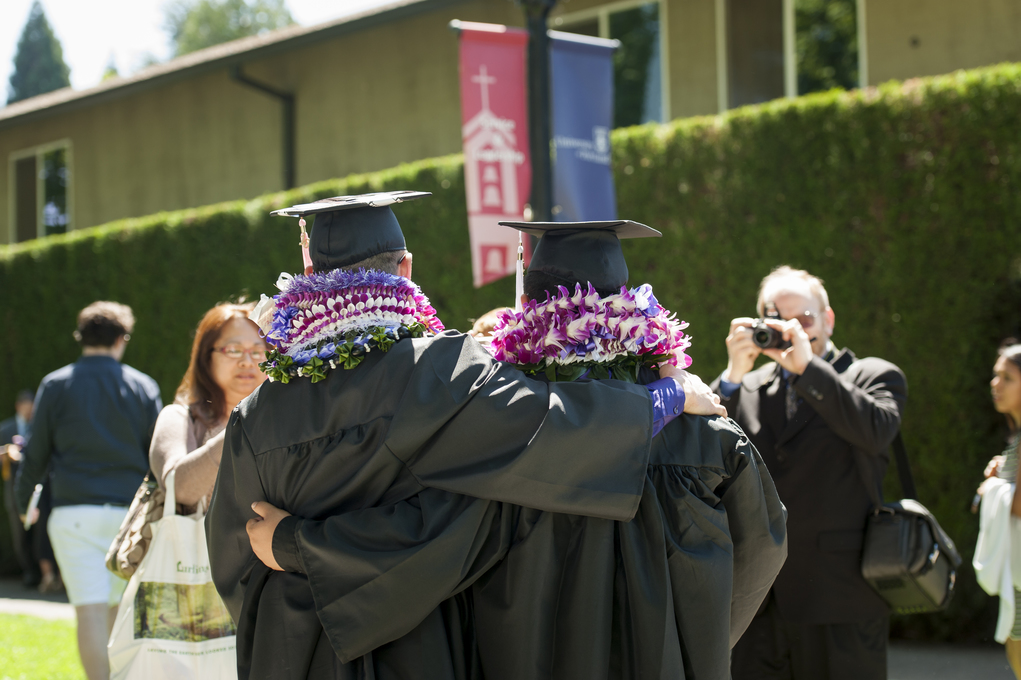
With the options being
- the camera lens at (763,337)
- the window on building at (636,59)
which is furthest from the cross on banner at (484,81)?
the window on building at (636,59)

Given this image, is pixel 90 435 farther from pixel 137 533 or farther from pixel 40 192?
pixel 40 192

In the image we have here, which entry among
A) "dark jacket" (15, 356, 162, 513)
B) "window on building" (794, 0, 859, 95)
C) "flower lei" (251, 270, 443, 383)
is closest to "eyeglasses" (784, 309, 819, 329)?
"flower lei" (251, 270, 443, 383)

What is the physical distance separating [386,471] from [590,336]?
64 cm

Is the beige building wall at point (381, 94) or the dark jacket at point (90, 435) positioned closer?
the dark jacket at point (90, 435)

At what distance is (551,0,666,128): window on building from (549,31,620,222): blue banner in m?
3.65

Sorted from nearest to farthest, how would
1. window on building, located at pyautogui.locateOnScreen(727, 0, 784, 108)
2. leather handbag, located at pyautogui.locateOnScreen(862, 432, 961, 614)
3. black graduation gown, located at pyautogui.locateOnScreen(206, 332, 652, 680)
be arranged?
black graduation gown, located at pyautogui.locateOnScreen(206, 332, 652, 680), leather handbag, located at pyautogui.locateOnScreen(862, 432, 961, 614), window on building, located at pyautogui.locateOnScreen(727, 0, 784, 108)

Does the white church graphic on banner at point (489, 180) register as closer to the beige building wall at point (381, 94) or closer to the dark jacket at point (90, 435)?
the dark jacket at point (90, 435)

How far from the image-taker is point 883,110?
6.32 metres

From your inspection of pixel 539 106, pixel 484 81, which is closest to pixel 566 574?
pixel 539 106

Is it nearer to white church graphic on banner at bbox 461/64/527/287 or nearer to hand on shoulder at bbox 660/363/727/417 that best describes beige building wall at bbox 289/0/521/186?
white church graphic on banner at bbox 461/64/527/287

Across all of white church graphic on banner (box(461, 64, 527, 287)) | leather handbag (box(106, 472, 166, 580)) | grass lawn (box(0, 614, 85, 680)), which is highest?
white church graphic on banner (box(461, 64, 527, 287))

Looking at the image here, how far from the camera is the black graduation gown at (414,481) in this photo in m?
2.26

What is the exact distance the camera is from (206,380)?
3.81 metres

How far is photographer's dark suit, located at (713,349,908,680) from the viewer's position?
3.56 meters
